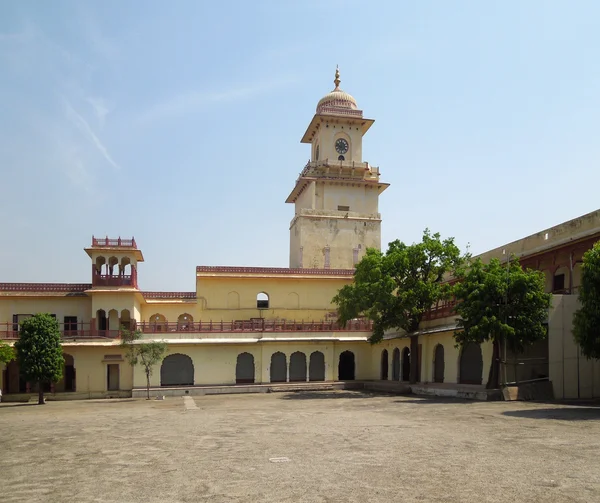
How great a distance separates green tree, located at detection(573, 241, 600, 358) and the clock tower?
26.6m

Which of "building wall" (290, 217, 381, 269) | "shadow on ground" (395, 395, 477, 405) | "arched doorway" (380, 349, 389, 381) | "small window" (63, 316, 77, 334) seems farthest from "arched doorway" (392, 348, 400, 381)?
"small window" (63, 316, 77, 334)

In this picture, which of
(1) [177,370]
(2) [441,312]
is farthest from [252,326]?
(2) [441,312]

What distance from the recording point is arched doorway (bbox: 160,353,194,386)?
1448 inches

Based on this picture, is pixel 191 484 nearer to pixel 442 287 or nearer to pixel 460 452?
pixel 460 452

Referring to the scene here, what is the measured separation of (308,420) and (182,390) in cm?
1691

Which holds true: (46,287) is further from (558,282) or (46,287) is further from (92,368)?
(558,282)

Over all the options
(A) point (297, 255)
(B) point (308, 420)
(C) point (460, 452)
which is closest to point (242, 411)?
(B) point (308, 420)

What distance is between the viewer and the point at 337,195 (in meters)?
48.4

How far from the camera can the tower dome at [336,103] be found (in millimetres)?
48625

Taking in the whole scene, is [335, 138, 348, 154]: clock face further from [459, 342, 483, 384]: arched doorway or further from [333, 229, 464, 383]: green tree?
[459, 342, 483, 384]: arched doorway

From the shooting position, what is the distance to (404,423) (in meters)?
18.2

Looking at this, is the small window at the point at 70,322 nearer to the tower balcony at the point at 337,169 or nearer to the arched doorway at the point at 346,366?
the arched doorway at the point at 346,366

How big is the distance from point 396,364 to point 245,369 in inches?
353

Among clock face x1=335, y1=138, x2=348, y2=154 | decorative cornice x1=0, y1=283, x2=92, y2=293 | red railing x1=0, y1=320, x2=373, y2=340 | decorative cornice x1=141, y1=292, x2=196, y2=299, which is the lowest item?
red railing x1=0, y1=320, x2=373, y2=340
